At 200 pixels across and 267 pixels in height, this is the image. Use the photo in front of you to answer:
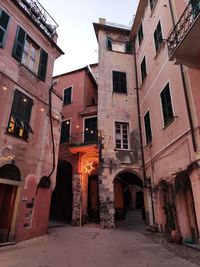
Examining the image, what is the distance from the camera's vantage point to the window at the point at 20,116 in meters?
8.20

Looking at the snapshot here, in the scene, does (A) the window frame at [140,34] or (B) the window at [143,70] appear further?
(A) the window frame at [140,34]

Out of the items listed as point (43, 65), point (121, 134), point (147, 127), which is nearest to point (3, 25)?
point (43, 65)

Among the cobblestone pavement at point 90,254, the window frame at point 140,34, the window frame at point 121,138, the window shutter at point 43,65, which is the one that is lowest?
the cobblestone pavement at point 90,254

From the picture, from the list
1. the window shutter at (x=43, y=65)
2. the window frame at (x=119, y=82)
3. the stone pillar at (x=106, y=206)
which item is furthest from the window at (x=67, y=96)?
the stone pillar at (x=106, y=206)

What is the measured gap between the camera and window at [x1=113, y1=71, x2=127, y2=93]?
14.9 meters

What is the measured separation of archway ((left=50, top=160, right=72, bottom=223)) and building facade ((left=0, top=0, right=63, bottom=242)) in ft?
23.4

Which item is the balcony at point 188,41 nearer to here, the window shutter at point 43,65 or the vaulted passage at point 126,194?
the window shutter at point 43,65

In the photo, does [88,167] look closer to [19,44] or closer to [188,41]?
[19,44]

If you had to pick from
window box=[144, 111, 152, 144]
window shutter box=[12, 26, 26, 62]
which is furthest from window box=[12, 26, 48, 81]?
window box=[144, 111, 152, 144]

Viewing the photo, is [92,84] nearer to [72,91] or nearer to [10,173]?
[72,91]

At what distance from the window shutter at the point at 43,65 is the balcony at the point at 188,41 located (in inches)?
249

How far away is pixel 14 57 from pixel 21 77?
34.9 inches

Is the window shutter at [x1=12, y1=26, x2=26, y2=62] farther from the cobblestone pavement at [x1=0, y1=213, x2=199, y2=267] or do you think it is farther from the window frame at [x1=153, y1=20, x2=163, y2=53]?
the cobblestone pavement at [x1=0, y1=213, x2=199, y2=267]

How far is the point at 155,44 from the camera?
460 inches
